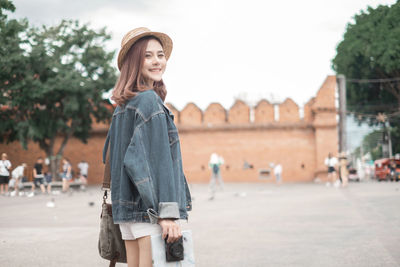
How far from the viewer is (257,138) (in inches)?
1299

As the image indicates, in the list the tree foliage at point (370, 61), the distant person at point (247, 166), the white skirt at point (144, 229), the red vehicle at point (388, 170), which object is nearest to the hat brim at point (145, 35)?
the white skirt at point (144, 229)

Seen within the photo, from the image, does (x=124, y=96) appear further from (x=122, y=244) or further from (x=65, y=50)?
(x=65, y=50)

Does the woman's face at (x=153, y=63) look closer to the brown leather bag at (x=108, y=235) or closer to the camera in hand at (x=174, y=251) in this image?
the brown leather bag at (x=108, y=235)

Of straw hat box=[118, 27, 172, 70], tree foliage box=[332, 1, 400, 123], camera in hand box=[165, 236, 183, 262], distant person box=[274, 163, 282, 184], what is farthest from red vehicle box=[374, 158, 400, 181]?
camera in hand box=[165, 236, 183, 262]

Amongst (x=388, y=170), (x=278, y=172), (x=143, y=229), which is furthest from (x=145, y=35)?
(x=388, y=170)

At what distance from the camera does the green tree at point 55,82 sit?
25.6 metres

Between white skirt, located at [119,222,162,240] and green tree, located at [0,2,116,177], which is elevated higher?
green tree, located at [0,2,116,177]

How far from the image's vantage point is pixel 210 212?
11.7 meters

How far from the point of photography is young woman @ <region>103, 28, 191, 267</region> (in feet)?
8.38

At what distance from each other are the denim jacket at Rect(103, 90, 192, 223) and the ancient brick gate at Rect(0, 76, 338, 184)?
29408 mm

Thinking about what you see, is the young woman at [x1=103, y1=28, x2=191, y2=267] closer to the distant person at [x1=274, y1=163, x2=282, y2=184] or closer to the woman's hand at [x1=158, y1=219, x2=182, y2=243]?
the woman's hand at [x1=158, y1=219, x2=182, y2=243]

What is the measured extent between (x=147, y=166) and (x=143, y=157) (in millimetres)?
55

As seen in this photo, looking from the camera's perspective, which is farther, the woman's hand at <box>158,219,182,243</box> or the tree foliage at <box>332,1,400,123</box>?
the tree foliage at <box>332,1,400,123</box>

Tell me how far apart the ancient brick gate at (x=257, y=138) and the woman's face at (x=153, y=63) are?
2922 centimetres
